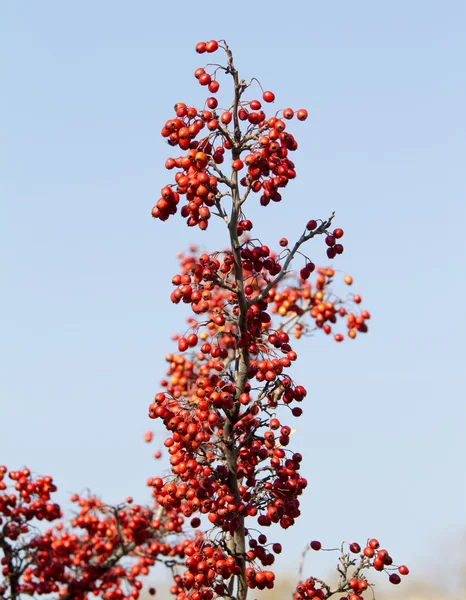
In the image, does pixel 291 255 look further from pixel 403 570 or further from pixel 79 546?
pixel 79 546

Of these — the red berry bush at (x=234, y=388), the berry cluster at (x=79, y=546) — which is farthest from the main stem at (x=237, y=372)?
the berry cluster at (x=79, y=546)

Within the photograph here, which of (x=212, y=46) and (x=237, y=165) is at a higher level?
(x=212, y=46)

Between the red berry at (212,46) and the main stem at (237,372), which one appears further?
the red berry at (212,46)

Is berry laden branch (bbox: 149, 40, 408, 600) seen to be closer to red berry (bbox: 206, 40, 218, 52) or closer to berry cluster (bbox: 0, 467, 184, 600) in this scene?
red berry (bbox: 206, 40, 218, 52)

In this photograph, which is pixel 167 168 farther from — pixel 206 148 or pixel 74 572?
pixel 74 572

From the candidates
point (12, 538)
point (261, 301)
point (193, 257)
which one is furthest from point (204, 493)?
point (193, 257)

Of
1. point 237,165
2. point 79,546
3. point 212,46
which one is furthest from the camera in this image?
point 79,546

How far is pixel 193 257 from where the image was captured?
51.8 feet

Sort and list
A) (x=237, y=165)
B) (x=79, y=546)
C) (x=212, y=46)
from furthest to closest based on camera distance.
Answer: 1. (x=79, y=546)
2. (x=212, y=46)
3. (x=237, y=165)

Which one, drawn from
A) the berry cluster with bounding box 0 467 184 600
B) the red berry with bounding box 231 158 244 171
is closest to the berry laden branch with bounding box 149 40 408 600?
the red berry with bounding box 231 158 244 171

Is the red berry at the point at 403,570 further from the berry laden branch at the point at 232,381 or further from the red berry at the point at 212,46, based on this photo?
the red berry at the point at 212,46

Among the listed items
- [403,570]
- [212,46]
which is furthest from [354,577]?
[212,46]

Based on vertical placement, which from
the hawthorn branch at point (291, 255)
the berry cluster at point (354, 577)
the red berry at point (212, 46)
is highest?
the red berry at point (212, 46)

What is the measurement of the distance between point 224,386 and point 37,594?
6.24 metres
